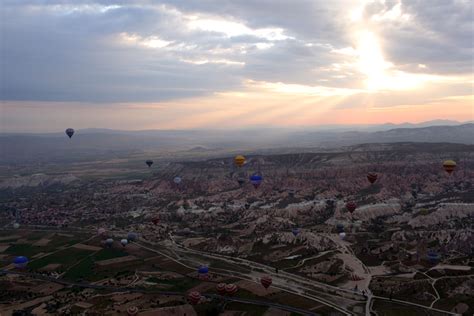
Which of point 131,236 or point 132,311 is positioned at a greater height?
point 131,236

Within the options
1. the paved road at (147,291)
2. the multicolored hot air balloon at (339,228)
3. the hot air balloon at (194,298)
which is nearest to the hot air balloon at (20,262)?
the paved road at (147,291)

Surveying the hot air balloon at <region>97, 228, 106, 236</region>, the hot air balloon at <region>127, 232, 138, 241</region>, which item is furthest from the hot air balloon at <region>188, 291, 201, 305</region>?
the hot air balloon at <region>97, 228, 106, 236</region>

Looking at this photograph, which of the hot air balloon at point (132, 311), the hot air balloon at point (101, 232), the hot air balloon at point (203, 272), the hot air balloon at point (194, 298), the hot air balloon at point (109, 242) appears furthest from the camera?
the hot air balloon at point (101, 232)

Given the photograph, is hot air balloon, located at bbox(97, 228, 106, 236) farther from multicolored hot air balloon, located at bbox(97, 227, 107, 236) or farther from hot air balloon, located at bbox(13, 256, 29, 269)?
hot air balloon, located at bbox(13, 256, 29, 269)

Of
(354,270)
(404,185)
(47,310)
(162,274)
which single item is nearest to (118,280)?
(162,274)

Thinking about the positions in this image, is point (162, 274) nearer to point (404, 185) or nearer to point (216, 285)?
point (216, 285)

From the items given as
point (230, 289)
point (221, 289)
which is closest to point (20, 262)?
point (221, 289)

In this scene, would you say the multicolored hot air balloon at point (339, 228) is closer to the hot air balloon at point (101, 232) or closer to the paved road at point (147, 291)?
the paved road at point (147, 291)

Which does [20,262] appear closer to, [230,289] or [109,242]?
[109,242]

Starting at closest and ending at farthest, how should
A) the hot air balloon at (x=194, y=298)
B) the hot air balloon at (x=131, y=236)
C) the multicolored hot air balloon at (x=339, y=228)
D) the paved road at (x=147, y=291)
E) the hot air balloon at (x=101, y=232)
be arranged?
the paved road at (x=147, y=291)
the hot air balloon at (x=194, y=298)
the multicolored hot air balloon at (x=339, y=228)
the hot air balloon at (x=131, y=236)
the hot air balloon at (x=101, y=232)

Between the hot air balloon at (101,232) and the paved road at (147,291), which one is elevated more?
the hot air balloon at (101,232)

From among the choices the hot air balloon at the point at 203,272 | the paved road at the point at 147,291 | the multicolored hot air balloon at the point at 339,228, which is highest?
the multicolored hot air balloon at the point at 339,228
